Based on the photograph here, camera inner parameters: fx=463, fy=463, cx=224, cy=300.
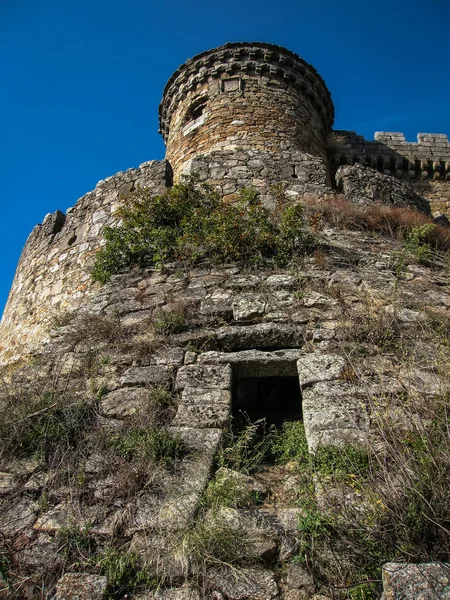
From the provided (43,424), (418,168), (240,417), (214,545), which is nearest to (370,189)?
(240,417)

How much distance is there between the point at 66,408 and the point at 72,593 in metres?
1.29

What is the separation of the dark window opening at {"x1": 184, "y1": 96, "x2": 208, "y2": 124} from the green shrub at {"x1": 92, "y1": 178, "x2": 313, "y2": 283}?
3047mm

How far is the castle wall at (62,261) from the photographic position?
237 inches

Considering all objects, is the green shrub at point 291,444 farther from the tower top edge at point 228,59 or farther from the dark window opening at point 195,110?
the tower top edge at point 228,59

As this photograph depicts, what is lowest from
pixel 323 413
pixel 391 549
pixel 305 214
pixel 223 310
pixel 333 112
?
pixel 391 549

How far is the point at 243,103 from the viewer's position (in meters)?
7.79

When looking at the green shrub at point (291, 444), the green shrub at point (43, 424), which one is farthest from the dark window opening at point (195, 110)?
the green shrub at point (291, 444)

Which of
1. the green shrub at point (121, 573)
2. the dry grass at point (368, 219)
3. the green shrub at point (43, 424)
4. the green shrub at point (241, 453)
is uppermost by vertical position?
the dry grass at point (368, 219)

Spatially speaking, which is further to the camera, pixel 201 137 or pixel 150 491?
pixel 201 137

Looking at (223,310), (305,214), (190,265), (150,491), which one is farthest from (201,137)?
(150,491)

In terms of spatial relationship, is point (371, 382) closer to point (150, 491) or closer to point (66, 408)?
point (150, 491)

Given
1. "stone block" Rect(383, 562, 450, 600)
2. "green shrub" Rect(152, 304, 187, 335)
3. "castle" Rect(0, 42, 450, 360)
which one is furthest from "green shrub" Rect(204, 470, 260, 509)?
"castle" Rect(0, 42, 450, 360)

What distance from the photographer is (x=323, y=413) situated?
9.72ft

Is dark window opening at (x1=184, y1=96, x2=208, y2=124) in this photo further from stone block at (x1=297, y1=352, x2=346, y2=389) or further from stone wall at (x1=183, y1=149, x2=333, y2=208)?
stone block at (x1=297, y1=352, x2=346, y2=389)
